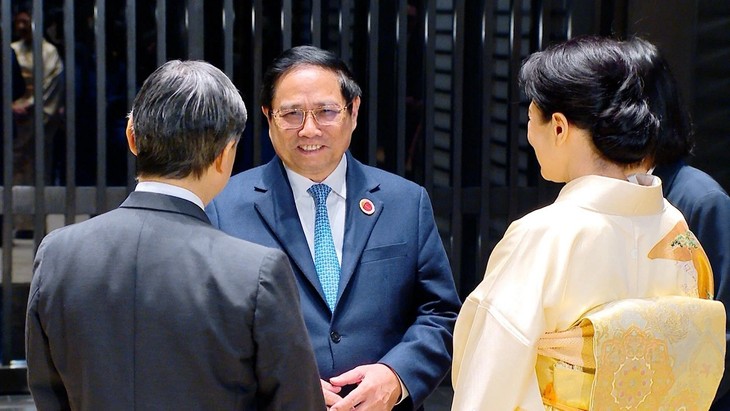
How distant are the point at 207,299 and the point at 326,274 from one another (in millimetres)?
962

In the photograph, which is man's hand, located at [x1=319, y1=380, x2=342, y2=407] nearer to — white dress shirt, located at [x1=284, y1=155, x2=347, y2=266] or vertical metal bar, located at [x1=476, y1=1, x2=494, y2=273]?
white dress shirt, located at [x1=284, y1=155, x2=347, y2=266]

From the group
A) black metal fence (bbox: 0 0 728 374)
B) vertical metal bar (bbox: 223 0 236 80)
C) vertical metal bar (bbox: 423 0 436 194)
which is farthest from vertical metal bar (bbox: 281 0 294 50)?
vertical metal bar (bbox: 423 0 436 194)

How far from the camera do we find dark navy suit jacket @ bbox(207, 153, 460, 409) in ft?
9.34

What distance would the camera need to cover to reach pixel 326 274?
2.90m

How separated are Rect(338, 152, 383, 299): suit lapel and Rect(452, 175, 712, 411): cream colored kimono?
2.17 ft

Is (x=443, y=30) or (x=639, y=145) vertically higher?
(x=443, y=30)

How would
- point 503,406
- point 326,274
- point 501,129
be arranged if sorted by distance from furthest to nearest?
point 501,129, point 326,274, point 503,406

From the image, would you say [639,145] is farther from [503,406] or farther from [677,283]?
[503,406]

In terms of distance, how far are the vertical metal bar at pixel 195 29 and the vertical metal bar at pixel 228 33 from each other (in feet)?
0.35

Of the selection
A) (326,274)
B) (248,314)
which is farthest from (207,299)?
(326,274)

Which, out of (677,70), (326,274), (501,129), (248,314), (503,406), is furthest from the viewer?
(501,129)

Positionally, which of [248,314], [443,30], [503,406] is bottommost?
[503,406]

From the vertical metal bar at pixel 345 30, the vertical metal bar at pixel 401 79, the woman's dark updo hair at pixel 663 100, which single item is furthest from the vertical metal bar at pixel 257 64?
the woman's dark updo hair at pixel 663 100

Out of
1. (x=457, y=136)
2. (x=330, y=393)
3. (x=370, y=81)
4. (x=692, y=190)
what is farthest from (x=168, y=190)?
(x=457, y=136)
